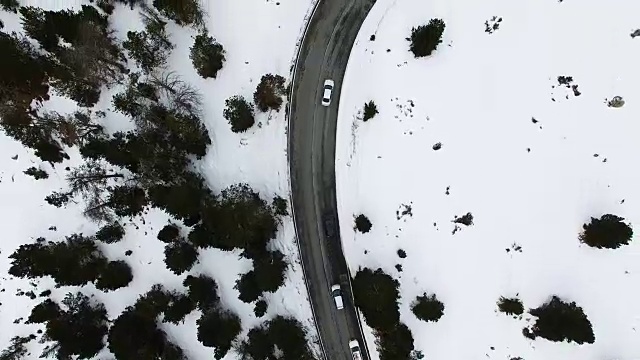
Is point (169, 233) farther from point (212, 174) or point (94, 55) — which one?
point (94, 55)

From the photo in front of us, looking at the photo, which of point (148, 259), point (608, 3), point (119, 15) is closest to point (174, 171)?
point (148, 259)

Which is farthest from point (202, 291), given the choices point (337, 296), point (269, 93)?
point (269, 93)

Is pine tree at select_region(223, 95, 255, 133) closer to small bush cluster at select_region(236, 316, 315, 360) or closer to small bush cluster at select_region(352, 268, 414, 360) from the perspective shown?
small bush cluster at select_region(352, 268, 414, 360)

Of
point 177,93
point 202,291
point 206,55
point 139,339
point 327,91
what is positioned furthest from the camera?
point 327,91

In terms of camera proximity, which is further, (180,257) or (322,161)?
(322,161)

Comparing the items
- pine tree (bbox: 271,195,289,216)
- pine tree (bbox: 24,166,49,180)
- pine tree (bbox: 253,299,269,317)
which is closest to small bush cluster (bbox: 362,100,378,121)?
pine tree (bbox: 271,195,289,216)

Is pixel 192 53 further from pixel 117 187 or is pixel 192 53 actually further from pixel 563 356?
pixel 563 356

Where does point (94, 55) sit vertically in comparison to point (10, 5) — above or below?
below
